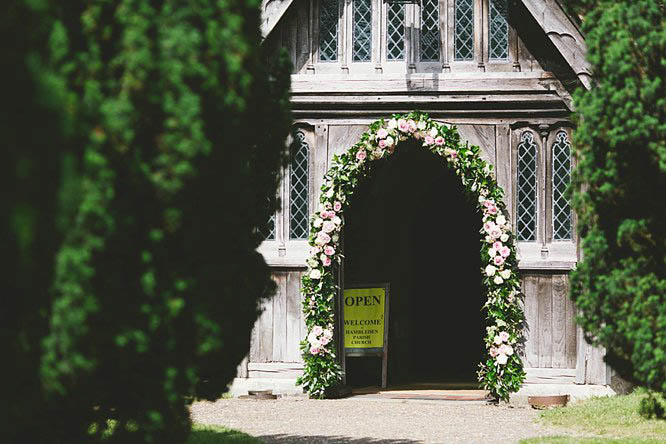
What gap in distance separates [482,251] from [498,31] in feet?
9.37

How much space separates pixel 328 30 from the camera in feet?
44.3

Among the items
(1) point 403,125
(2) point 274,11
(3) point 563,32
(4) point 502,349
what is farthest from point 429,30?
(4) point 502,349

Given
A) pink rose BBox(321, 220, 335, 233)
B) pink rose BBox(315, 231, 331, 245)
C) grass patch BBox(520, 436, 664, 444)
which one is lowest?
grass patch BBox(520, 436, 664, 444)

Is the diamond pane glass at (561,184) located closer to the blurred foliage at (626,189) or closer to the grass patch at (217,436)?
the blurred foliage at (626,189)

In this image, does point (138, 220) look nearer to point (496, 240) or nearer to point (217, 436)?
point (217, 436)

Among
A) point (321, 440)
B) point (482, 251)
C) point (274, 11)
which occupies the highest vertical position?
point (274, 11)

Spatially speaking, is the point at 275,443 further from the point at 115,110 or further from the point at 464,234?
the point at 464,234

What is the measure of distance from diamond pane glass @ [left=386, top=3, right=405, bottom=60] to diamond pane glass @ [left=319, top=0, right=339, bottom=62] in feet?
2.26

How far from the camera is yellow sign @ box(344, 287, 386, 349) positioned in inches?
555

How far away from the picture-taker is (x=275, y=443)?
9508 millimetres

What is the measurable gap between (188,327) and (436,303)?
530 inches

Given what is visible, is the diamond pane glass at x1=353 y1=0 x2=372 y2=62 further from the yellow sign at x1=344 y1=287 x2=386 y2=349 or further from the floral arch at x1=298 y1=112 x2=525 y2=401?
the yellow sign at x1=344 y1=287 x2=386 y2=349

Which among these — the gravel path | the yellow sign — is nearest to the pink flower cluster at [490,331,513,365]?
the gravel path

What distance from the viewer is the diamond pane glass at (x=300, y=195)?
531 inches
